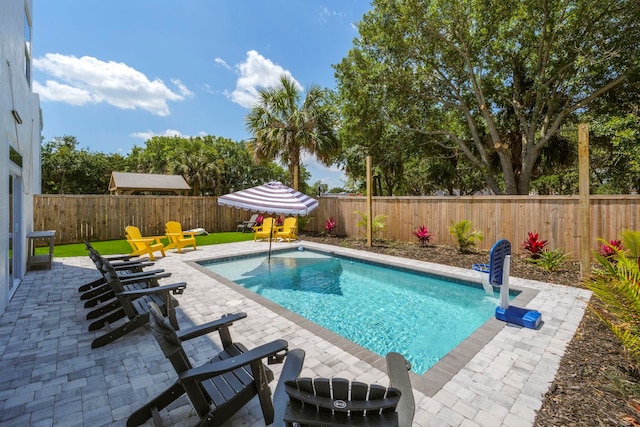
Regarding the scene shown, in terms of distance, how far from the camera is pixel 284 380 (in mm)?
1820

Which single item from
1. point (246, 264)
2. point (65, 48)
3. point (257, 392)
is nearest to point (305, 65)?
point (65, 48)

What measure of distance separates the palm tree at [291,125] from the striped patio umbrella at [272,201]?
6072 mm

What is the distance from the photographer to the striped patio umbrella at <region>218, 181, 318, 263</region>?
727 cm

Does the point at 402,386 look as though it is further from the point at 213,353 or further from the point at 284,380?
the point at 213,353

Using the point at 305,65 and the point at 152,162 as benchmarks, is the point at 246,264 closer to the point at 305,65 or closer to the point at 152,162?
the point at 305,65

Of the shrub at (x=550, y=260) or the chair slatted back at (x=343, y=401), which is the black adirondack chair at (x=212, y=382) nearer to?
the chair slatted back at (x=343, y=401)

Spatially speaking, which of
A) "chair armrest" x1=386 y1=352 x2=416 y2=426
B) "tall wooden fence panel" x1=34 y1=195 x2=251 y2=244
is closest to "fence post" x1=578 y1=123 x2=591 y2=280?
"chair armrest" x1=386 y1=352 x2=416 y2=426

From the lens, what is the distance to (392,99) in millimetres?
12992

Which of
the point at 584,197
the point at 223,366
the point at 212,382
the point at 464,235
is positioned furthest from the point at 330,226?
the point at 223,366

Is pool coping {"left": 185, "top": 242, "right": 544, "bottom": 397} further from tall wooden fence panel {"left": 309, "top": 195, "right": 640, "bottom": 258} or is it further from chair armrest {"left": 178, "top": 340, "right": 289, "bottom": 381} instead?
tall wooden fence panel {"left": 309, "top": 195, "right": 640, "bottom": 258}

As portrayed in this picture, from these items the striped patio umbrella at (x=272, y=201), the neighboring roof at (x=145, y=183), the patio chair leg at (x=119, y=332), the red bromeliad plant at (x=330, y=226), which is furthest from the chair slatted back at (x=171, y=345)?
the neighboring roof at (x=145, y=183)

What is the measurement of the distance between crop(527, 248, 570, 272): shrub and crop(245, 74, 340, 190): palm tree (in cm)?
942

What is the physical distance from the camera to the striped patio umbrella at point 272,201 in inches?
286

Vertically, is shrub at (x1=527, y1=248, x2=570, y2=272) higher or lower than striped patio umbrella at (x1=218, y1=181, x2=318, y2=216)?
lower
